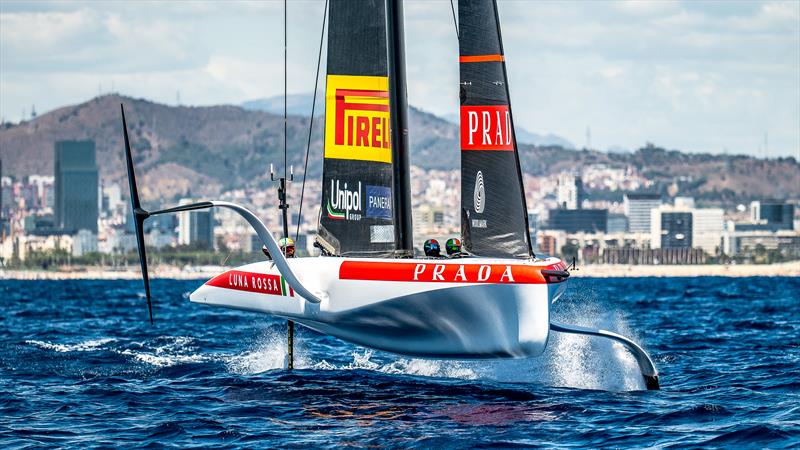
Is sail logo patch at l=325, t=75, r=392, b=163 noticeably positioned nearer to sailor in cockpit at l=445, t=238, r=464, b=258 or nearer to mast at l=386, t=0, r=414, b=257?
mast at l=386, t=0, r=414, b=257

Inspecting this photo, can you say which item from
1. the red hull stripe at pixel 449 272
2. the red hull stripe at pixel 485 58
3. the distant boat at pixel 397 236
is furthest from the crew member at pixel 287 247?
the red hull stripe at pixel 485 58

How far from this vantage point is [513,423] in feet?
60.0

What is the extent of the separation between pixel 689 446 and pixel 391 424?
4058 mm

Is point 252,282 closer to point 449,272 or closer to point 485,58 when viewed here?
point 449,272

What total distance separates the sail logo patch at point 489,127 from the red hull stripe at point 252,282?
13.2ft

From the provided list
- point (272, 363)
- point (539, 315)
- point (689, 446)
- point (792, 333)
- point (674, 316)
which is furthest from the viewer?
point (674, 316)

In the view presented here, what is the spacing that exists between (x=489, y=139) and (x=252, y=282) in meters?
5.08

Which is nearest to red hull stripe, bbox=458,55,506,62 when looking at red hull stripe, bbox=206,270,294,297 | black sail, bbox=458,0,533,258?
black sail, bbox=458,0,533,258

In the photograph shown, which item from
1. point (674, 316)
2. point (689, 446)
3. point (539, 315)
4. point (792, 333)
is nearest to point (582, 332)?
point (539, 315)

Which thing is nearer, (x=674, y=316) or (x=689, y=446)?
(x=689, y=446)

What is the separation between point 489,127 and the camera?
21.4m

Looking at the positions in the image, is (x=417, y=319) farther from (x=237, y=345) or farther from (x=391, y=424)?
(x=237, y=345)

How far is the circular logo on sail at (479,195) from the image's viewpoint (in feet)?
70.7

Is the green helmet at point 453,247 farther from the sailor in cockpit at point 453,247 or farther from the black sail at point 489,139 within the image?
the black sail at point 489,139
